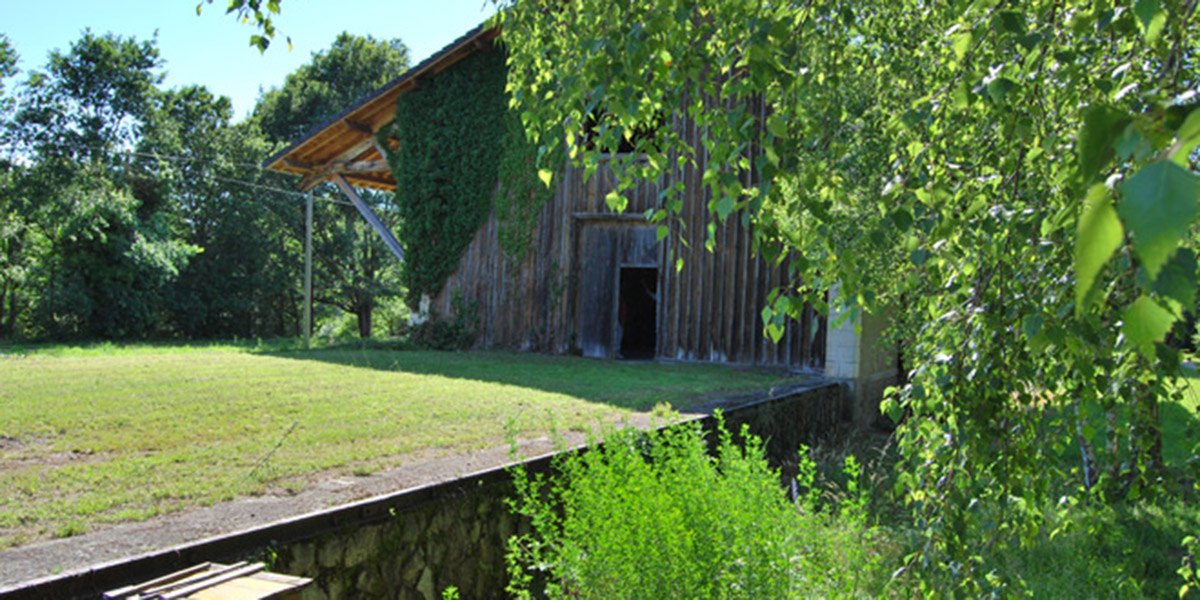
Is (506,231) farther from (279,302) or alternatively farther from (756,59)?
(279,302)

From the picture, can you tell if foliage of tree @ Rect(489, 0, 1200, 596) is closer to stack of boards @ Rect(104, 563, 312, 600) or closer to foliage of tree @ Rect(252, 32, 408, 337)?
stack of boards @ Rect(104, 563, 312, 600)

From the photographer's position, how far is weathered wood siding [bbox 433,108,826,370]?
457 inches

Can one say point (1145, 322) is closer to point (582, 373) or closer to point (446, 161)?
point (582, 373)

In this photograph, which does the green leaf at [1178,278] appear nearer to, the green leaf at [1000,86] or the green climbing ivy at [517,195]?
the green leaf at [1000,86]

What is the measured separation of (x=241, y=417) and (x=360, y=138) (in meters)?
10.3

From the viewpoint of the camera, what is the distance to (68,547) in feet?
9.02

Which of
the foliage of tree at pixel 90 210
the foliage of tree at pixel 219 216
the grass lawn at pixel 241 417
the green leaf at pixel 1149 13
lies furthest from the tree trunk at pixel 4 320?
the green leaf at pixel 1149 13

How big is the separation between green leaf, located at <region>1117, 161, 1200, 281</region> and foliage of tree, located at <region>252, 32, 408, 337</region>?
98.4 feet

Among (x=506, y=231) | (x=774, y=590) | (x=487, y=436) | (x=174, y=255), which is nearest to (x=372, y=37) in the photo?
(x=174, y=255)

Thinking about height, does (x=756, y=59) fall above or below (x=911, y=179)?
above

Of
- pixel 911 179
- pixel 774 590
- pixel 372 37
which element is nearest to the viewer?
pixel 911 179

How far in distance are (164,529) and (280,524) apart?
1.35ft

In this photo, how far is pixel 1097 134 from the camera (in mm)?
777

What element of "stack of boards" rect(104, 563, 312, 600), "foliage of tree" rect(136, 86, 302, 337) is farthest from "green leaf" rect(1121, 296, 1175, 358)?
"foliage of tree" rect(136, 86, 302, 337)
